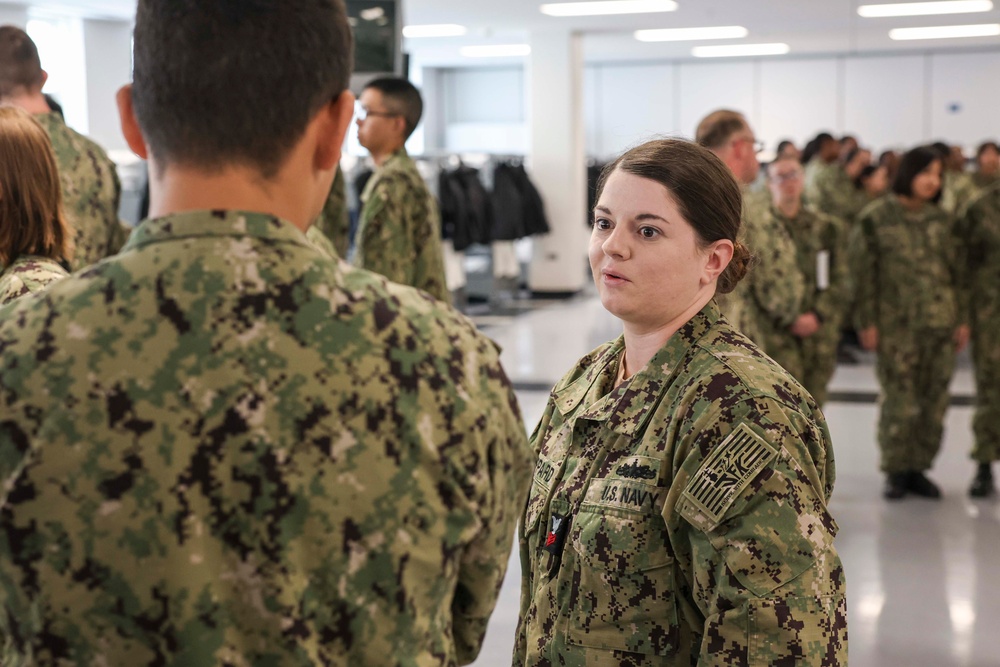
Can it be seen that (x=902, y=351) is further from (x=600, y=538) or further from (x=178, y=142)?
(x=178, y=142)

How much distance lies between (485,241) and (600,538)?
31.2 ft

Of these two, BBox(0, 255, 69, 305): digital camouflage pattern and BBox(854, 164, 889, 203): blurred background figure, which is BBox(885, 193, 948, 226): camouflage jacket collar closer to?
BBox(854, 164, 889, 203): blurred background figure

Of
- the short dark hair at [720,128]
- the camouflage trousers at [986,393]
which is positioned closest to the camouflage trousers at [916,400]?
the camouflage trousers at [986,393]

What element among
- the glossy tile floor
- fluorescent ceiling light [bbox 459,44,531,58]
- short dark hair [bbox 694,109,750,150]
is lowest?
the glossy tile floor

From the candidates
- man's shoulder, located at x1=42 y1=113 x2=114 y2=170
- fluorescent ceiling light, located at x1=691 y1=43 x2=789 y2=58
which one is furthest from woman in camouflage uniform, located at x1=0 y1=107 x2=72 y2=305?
fluorescent ceiling light, located at x1=691 y1=43 x2=789 y2=58

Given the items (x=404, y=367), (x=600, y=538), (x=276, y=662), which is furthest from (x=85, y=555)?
(x=600, y=538)

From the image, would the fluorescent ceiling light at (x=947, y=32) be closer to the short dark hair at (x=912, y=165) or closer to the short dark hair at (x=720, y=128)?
the short dark hair at (x=912, y=165)

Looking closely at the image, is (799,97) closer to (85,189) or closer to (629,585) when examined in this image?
(85,189)

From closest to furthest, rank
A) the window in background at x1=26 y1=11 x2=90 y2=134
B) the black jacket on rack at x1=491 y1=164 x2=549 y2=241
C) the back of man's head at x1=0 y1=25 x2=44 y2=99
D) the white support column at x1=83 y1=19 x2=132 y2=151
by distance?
the back of man's head at x1=0 y1=25 x2=44 y2=99
the window in background at x1=26 y1=11 x2=90 y2=134
the white support column at x1=83 y1=19 x2=132 y2=151
the black jacket on rack at x1=491 y1=164 x2=549 y2=241

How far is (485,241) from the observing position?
10.8 meters

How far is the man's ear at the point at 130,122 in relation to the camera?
0.94m

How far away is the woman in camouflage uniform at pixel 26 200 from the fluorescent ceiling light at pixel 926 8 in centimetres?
1002

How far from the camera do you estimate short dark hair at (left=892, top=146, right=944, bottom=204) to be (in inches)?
196

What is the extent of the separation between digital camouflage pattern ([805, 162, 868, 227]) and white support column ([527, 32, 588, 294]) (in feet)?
14.7
